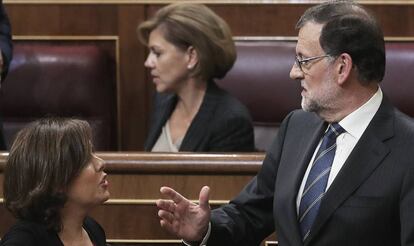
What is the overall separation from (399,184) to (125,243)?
581 mm

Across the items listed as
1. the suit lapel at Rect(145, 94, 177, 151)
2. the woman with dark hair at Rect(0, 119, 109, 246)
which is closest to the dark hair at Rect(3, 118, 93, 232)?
the woman with dark hair at Rect(0, 119, 109, 246)

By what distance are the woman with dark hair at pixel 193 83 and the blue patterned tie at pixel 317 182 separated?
0.71 metres

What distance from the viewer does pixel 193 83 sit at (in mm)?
2277

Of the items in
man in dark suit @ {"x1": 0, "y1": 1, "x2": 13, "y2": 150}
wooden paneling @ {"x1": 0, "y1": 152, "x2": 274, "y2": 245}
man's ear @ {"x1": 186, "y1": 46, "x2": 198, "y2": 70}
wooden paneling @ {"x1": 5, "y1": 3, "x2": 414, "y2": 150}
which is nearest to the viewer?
wooden paneling @ {"x1": 0, "y1": 152, "x2": 274, "y2": 245}

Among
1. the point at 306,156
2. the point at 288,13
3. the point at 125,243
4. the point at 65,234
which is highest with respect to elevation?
the point at 288,13

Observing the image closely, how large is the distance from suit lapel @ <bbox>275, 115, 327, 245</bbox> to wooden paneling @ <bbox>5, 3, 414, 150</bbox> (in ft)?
3.22

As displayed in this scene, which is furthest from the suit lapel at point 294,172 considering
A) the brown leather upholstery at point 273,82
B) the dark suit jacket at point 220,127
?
the brown leather upholstery at point 273,82

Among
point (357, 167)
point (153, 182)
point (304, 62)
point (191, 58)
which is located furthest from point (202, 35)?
point (357, 167)

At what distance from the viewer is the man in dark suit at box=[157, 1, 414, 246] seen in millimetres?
1355

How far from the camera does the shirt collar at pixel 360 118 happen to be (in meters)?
1.42

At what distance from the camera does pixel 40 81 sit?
7.70ft

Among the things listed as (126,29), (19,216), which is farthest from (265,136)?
(19,216)

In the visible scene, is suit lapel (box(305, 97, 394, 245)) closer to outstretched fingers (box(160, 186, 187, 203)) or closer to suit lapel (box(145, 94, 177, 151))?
outstretched fingers (box(160, 186, 187, 203))

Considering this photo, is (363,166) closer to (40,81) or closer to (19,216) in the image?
(19,216)
